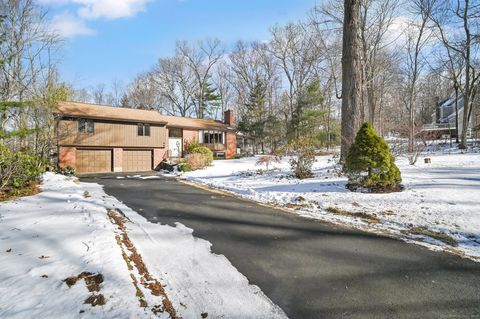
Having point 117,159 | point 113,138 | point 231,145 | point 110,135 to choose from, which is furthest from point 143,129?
point 231,145

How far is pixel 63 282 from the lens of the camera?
9.61 ft

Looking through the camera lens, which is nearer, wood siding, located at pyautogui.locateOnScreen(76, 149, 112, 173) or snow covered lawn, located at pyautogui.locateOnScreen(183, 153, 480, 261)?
snow covered lawn, located at pyautogui.locateOnScreen(183, 153, 480, 261)

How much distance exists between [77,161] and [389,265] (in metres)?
21.8

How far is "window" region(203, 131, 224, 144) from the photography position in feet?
94.4

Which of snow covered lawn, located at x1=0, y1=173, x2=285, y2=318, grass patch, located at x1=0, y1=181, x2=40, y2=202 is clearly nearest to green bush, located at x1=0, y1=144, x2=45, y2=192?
grass patch, located at x1=0, y1=181, x2=40, y2=202

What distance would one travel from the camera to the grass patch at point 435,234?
445cm

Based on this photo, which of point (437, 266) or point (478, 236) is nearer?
point (437, 266)

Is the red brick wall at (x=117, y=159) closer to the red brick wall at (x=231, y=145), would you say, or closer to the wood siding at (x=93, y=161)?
the wood siding at (x=93, y=161)

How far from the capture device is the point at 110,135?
2108cm

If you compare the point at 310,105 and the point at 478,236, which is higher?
the point at 310,105

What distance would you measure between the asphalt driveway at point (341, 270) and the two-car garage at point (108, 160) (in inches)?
691

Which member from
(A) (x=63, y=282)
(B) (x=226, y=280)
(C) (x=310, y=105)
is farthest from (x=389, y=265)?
(C) (x=310, y=105)

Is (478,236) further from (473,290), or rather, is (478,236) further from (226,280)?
(226,280)

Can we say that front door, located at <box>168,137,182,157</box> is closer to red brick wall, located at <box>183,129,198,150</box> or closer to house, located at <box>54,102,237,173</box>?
house, located at <box>54,102,237,173</box>
